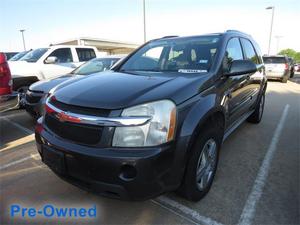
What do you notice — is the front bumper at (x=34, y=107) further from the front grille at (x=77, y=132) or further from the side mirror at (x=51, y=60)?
the front grille at (x=77, y=132)

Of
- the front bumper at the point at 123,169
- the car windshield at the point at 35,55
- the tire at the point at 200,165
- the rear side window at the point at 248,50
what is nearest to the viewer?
the front bumper at the point at 123,169

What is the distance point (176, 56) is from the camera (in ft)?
10.9

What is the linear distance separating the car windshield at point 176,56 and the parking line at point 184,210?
144 centimetres

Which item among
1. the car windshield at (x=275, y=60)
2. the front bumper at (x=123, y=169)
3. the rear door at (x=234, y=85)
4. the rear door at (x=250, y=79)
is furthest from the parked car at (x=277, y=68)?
the front bumper at (x=123, y=169)

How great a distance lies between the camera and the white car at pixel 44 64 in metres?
6.91

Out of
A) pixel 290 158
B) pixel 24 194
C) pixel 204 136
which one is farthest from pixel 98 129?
pixel 290 158

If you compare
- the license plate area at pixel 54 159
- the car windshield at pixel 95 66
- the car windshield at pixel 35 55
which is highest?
the car windshield at pixel 35 55

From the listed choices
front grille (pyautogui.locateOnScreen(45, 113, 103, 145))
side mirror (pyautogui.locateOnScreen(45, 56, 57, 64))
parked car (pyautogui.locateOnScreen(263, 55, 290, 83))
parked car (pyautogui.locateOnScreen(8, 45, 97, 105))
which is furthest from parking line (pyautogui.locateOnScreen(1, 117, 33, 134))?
parked car (pyautogui.locateOnScreen(263, 55, 290, 83))

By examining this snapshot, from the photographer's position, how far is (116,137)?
1.98 meters

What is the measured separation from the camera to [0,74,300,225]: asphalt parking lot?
2449 mm

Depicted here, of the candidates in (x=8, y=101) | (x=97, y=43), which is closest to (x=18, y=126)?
(x=8, y=101)

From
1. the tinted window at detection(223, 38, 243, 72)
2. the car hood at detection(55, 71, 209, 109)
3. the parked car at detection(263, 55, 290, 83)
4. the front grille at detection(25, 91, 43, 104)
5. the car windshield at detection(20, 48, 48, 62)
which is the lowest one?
the parked car at detection(263, 55, 290, 83)

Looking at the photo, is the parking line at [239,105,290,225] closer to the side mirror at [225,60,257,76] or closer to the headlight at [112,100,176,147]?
the headlight at [112,100,176,147]

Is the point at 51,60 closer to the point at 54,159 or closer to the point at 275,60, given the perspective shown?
the point at 54,159
